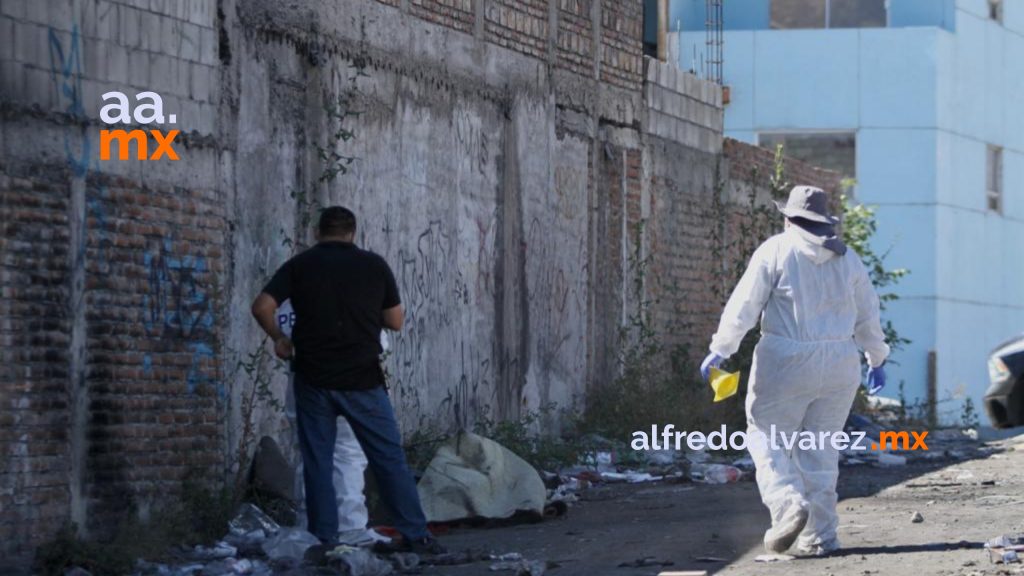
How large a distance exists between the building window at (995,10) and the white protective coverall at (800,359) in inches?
995

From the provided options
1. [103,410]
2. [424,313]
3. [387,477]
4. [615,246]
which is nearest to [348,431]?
[387,477]

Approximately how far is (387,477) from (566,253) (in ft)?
22.9

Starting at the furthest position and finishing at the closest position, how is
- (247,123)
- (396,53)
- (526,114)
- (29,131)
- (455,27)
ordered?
(526,114) < (455,27) < (396,53) < (247,123) < (29,131)

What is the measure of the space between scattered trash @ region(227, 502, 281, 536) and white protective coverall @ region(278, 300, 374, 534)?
71 cm

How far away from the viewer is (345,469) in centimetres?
1027

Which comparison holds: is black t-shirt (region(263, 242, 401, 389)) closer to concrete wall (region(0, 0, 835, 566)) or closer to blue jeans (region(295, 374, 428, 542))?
blue jeans (region(295, 374, 428, 542))

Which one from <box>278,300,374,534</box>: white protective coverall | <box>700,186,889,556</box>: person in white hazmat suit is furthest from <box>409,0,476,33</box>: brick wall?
<box>700,186,889,556</box>: person in white hazmat suit

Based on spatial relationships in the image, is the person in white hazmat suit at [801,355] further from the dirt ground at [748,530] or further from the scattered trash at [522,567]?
the scattered trash at [522,567]

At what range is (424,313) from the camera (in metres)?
14.1

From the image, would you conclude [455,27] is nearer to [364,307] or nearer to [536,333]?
[536,333]

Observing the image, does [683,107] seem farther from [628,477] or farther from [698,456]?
[628,477]

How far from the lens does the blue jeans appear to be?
9.92 metres

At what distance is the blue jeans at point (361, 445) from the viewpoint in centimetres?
992

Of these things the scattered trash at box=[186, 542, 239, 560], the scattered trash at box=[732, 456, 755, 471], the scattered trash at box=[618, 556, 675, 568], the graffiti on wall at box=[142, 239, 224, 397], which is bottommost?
the scattered trash at box=[732, 456, 755, 471]
